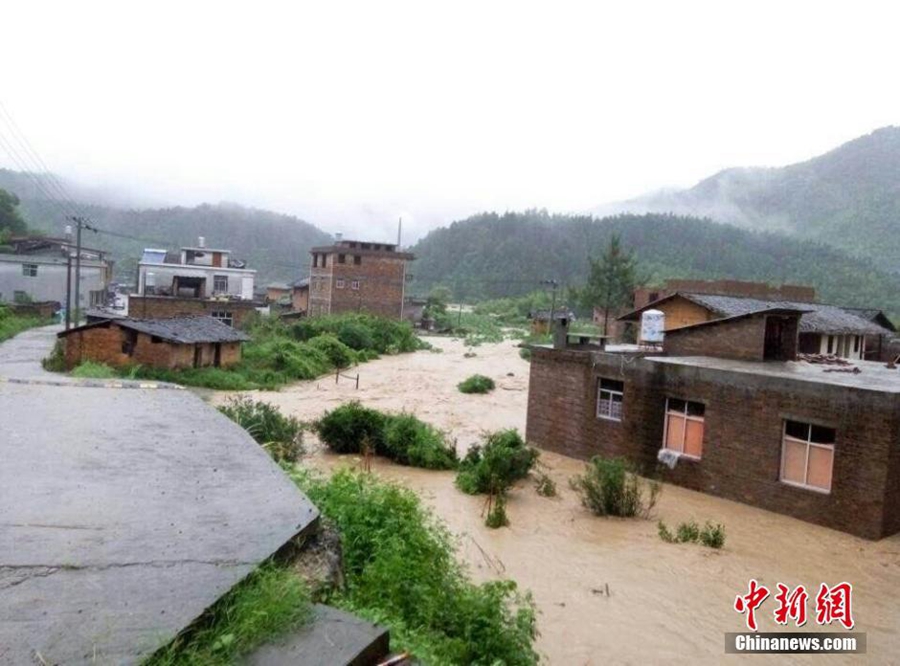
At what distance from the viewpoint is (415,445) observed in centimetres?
1909

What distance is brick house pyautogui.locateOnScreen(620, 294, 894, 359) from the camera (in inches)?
1160

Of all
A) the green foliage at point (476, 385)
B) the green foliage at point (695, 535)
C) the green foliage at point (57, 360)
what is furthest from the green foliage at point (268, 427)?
the green foliage at point (476, 385)

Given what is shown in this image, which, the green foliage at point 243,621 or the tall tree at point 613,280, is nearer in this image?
the green foliage at point 243,621

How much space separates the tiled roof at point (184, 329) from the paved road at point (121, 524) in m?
24.9

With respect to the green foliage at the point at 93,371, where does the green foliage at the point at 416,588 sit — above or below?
above

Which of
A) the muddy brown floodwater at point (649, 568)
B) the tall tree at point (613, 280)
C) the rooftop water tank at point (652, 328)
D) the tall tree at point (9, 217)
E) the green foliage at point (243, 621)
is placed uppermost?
the tall tree at point (9, 217)

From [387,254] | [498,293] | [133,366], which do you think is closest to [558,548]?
[133,366]

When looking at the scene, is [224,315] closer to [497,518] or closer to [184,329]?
[184,329]

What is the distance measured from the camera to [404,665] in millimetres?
3012

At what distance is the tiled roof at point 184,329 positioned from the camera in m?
29.5

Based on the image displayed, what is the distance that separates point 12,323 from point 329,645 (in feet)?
140

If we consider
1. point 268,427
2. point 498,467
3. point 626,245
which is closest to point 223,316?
point 268,427

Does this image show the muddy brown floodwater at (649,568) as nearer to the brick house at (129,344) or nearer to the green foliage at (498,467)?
the green foliage at (498,467)

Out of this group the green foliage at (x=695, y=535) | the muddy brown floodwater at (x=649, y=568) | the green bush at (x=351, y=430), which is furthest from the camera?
the green bush at (x=351, y=430)
